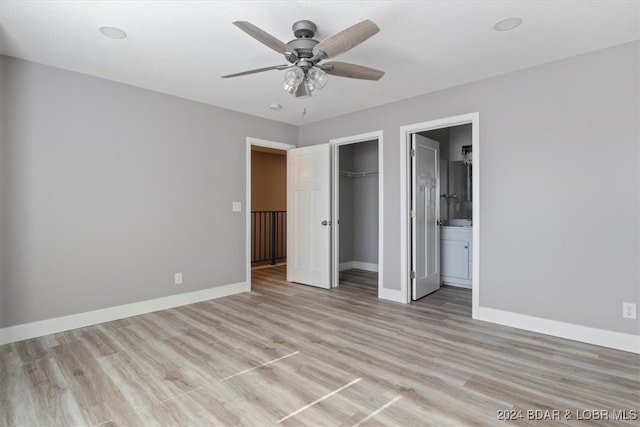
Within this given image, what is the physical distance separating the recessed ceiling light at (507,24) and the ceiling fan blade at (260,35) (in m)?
1.62

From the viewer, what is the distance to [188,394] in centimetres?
218

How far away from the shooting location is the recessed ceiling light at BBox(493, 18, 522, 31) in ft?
8.09

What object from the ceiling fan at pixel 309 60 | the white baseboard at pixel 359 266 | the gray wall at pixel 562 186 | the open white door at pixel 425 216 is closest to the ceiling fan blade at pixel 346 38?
the ceiling fan at pixel 309 60

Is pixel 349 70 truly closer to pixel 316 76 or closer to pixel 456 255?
pixel 316 76

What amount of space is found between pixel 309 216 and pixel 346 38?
131 inches

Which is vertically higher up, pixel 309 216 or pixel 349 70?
pixel 349 70

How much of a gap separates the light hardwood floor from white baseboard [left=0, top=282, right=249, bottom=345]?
13cm

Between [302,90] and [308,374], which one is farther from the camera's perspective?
[302,90]

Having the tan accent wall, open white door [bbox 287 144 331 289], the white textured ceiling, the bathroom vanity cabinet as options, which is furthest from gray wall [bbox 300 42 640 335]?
the tan accent wall

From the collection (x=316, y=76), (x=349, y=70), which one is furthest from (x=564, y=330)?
(x=316, y=76)

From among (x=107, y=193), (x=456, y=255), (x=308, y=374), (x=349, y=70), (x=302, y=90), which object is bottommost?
(x=308, y=374)

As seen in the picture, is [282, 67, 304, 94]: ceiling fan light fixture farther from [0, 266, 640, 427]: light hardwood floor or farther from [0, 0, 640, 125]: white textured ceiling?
[0, 266, 640, 427]: light hardwood floor

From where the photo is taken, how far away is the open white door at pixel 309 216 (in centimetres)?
502

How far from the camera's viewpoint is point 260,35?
6.89 feet
